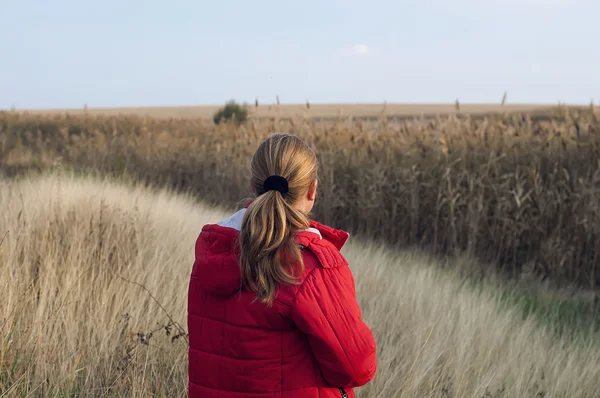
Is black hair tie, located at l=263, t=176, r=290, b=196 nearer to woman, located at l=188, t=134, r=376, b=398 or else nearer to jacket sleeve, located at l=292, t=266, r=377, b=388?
woman, located at l=188, t=134, r=376, b=398

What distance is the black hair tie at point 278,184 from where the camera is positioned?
1.96m

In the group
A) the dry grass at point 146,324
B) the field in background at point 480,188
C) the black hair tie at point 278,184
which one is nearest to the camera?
the black hair tie at point 278,184

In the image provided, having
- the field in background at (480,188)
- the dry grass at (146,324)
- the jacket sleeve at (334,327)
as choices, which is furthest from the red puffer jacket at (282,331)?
the field in background at (480,188)

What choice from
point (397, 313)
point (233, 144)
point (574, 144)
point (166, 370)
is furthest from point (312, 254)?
point (233, 144)

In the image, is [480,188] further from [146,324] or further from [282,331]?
[282,331]

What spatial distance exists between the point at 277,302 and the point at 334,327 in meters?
0.18

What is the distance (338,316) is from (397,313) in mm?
3060

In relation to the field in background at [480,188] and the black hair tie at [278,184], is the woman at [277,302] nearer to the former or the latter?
the black hair tie at [278,184]

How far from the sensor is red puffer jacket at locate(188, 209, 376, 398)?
184 centimetres

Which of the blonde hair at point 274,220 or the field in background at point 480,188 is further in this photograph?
the field in background at point 480,188

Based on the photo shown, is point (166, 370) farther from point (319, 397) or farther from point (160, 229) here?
point (160, 229)

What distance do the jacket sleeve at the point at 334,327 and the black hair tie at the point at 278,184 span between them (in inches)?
10.7

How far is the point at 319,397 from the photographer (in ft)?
6.39

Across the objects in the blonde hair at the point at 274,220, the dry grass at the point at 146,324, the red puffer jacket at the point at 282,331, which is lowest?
the dry grass at the point at 146,324
